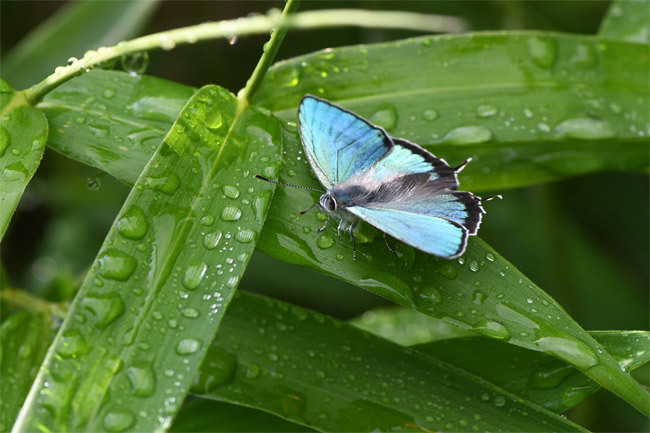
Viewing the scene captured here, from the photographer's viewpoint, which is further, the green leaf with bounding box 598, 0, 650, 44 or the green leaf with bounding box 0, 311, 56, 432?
the green leaf with bounding box 598, 0, 650, 44

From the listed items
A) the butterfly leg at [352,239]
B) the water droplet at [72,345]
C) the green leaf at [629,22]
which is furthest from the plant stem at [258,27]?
the green leaf at [629,22]

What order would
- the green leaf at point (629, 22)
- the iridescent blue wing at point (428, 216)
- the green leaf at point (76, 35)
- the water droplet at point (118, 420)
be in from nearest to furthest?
the water droplet at point (118, 420) → the iridescent blue wing at point (428, 216) → the green leaf at point (629, 22) → the green leaf at point (76, 35)

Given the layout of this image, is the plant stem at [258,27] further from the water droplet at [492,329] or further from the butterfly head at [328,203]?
the water droplet at [492,329]

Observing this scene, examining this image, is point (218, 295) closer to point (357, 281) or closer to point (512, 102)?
point (357, 281)

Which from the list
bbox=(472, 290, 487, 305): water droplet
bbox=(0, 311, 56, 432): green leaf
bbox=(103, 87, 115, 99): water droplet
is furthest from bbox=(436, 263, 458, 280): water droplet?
bbox=(0, 311, 56, 432): green leaf

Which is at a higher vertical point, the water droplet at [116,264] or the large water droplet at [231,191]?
the large water droplet at [231,191]

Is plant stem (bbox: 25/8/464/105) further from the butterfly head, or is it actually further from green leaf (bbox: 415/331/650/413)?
green leaf (bbox: 415/331/650/413)
